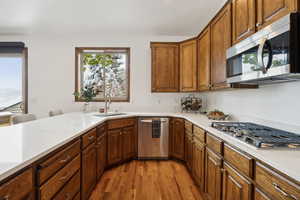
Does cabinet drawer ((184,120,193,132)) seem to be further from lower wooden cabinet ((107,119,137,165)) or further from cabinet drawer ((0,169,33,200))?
cabinet drawer ((0,169,33,200))

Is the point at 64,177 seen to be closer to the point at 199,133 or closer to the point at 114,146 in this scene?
the point at 199,133

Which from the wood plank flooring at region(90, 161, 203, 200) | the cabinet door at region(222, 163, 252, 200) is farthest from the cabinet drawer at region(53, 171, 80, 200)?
the cabinet door at region(222, 163, 252, 200)

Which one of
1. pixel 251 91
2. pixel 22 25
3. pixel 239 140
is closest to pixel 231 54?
pixel 251 91

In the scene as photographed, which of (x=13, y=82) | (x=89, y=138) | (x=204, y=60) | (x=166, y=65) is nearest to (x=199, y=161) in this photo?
(x=89, y=138)

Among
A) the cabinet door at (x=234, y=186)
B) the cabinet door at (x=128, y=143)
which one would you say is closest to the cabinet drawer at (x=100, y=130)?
the cabinet door at (x=128, y=143)

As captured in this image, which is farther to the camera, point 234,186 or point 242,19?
point 242,19

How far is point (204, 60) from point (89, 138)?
2.11 m

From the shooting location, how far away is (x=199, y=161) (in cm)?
229

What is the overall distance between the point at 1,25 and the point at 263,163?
4.81 meters

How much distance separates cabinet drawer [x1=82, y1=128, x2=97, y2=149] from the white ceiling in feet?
6.17

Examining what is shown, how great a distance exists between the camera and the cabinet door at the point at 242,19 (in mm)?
1715

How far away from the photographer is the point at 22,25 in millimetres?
3646

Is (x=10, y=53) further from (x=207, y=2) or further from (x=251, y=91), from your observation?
(x=251, y=91)

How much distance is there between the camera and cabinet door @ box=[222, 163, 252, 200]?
1.20 meters
